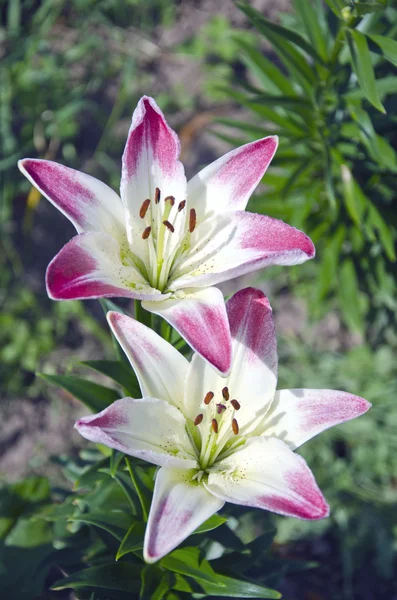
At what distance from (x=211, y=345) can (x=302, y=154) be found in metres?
1.37

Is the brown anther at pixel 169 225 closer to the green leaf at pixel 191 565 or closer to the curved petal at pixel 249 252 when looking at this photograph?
the curved petal at pixel 249 252

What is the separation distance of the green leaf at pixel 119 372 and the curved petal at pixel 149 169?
0.85 ft

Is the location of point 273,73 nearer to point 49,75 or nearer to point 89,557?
point 49,75

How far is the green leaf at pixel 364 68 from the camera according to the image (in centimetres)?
171

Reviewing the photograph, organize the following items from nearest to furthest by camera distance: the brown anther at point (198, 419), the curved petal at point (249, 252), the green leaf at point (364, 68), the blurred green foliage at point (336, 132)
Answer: the curved petal at point (249, 252), the brown anther at point (198, 419), the green leaf at point (364, 68), the blurred green foliage at point (336, 132)

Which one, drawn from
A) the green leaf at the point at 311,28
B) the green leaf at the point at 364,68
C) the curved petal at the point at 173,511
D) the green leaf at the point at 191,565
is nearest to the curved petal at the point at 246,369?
the curved petal at the point at 173,511

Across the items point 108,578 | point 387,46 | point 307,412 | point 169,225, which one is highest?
point 387,46

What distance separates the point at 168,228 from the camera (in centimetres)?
144

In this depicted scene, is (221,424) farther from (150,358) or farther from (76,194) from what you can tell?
(76,194)

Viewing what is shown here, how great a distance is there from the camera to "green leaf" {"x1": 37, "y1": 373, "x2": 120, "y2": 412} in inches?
61.0

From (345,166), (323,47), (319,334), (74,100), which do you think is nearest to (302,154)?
(345,166)

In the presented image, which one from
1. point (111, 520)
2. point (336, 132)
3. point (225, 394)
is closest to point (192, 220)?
point (225, 394)

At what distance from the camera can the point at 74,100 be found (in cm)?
328

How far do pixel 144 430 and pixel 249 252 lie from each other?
0.41 m
